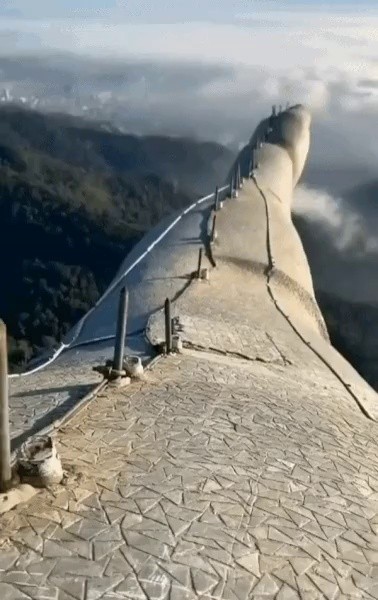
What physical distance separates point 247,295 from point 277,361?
3.85m

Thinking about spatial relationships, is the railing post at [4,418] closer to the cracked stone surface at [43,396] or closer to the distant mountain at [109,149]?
the cracked stone surface at [43,396]

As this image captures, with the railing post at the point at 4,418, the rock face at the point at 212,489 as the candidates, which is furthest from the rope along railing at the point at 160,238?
the railing post at the point at 4,418

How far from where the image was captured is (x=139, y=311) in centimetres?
1551

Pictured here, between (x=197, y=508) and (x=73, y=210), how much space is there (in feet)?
246

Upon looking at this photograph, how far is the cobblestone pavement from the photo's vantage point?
20.8 ft

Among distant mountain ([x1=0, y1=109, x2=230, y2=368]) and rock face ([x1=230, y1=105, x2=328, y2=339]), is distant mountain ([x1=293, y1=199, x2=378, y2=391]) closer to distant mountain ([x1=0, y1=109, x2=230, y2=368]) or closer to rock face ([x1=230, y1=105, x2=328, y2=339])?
rock face ([x1=230, y1=105, x2=328, y2=339])

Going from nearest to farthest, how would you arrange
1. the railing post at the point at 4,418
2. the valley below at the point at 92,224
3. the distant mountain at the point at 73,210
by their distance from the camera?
the railing post at the point at 4,418 < the valley below at the point at 92,224 < the distant mountain at the point at 73,210

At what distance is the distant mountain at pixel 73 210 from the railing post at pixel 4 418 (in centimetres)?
3606

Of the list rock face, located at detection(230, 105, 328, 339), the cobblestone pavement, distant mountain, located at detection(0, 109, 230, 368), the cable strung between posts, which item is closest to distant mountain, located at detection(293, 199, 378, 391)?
rock face, located at detection(230, 105, 328, 339)

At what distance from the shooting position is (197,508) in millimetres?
7297

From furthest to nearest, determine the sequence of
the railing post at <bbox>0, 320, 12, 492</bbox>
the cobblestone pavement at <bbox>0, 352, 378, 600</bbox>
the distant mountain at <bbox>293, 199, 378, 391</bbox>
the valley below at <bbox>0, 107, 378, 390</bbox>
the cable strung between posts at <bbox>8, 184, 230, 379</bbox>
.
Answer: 1. the valley below at <bbox>0, 107, 378, 390</bbox>
2. the distant mountain at <bbox>293, 199, 378, 391</bbox>
3. the cable strung between posts at <bbox>8, 184, 230, 379</bbox>
4. the railing post at <bbox>0, 320, 12, 492</bbox>
5. the cobblestone pavement at <bbox>0, 352, 378, 600</bbox>

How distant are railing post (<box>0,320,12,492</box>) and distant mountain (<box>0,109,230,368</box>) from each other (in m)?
36.1

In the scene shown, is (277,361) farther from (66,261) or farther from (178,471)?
(66,261)

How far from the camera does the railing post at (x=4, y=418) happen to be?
6.58 metres
